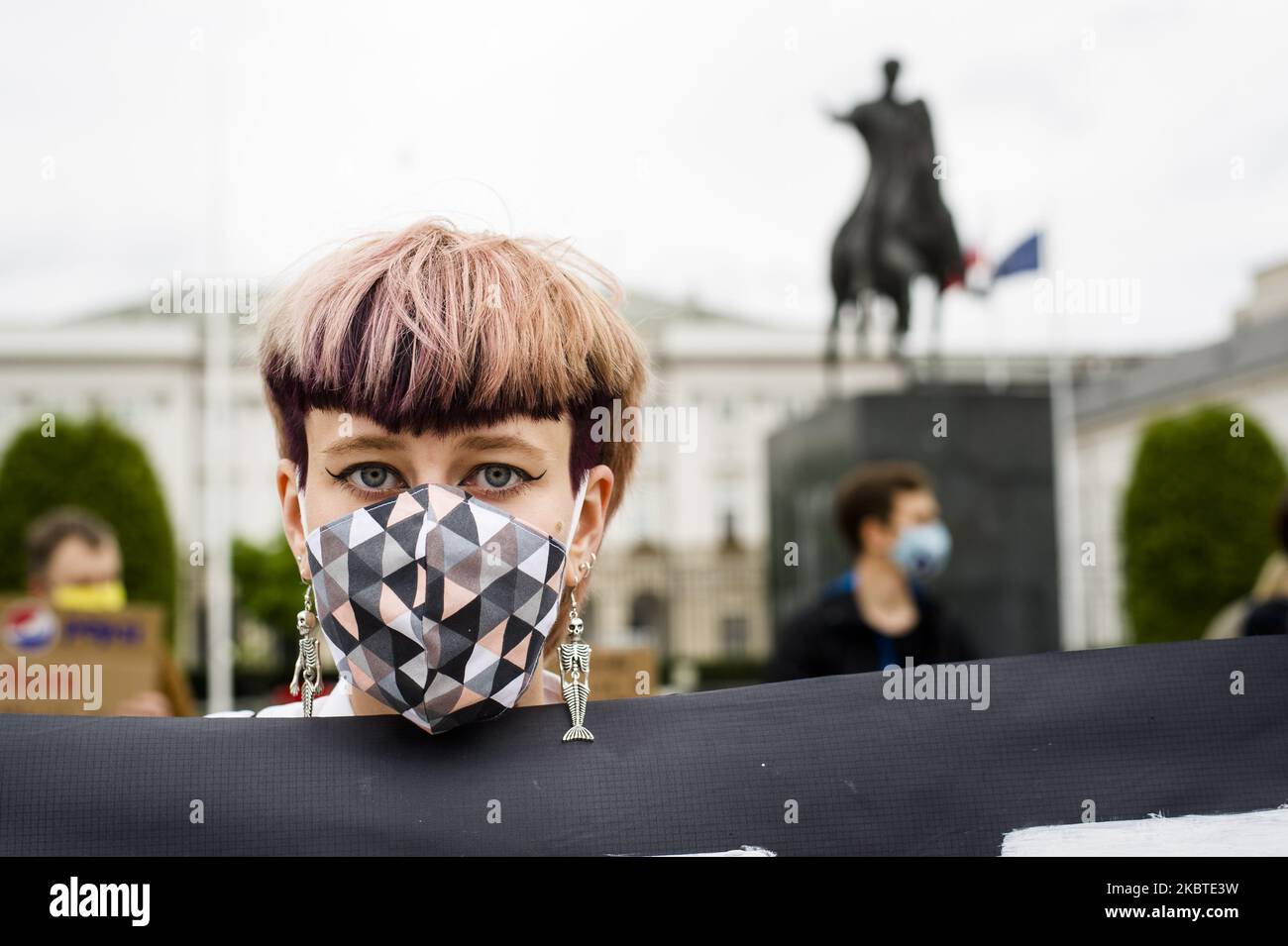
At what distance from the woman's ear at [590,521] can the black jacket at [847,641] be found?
2661mm

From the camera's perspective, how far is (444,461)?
3.99 feet

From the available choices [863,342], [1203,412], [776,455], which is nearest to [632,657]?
[863,342]

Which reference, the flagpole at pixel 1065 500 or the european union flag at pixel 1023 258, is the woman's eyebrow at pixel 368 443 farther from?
the european union flag at pixel 1023 258

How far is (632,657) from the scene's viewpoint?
15.7ft

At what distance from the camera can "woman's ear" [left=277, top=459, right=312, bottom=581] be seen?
4.36ft

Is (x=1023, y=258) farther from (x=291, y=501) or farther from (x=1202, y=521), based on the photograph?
(x=291, y=501)

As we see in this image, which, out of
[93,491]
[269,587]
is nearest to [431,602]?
[93,491]

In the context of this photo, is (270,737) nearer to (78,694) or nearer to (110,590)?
(78,694)

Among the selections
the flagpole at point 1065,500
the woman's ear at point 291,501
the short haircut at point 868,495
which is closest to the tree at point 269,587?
the flagpole at point 1065,500

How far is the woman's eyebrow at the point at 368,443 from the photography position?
3.98 ft

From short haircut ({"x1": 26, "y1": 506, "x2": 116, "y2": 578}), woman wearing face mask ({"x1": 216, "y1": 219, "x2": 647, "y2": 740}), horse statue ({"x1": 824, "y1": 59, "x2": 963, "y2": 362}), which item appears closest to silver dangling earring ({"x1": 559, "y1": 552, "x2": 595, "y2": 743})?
woman wearing face mask ({"x1": 216, "y1": 219, "x2": 647, "y2": 740})

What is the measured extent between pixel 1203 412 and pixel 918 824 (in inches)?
599

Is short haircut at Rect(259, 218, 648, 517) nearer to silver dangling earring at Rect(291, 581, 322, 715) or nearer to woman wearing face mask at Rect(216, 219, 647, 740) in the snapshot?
woman wearing face mask at Rect(216, 219, 647, 740)

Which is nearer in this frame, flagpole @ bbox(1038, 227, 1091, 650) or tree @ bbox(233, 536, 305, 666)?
flagpole @ bbox(1038, 227, 1091, 650)
